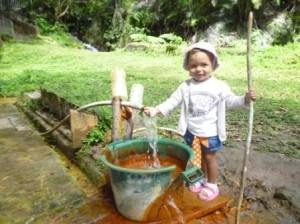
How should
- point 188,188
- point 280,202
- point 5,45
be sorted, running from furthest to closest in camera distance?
point 5,45, point 188,188, point 280,202

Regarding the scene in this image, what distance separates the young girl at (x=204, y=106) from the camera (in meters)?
2.68

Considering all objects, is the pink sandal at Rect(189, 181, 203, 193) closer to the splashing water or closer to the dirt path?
the dirt path

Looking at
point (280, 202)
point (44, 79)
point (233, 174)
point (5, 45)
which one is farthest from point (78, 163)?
point (5, 45)

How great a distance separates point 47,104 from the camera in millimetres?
5855

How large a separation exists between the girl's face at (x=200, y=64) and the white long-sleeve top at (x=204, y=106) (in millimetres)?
88

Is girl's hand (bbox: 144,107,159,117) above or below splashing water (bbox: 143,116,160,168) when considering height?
above

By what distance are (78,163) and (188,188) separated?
1.54m

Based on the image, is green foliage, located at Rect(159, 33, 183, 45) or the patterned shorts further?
green foliage, located at Rect(159, 33, 183, 45)

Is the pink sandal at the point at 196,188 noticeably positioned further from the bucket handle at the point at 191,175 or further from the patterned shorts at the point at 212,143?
the bucket handle at the point at 191,175

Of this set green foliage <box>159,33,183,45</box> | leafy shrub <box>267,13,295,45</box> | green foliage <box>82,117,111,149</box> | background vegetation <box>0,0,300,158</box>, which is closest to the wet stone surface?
green foliage <box>82,117,111,149</box>

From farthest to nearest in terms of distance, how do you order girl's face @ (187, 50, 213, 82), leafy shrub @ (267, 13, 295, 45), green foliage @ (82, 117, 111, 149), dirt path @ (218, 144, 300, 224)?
leafy shrub @ (267, 13, 295, 45) → green foliage @ (82, 117, 111, 149) → dirt path @ (218, 144, 300, 224) → girl's face @ (187, 50, 213, 82)

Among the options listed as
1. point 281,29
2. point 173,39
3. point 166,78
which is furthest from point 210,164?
point 173,39

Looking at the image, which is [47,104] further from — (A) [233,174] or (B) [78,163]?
(A) [233,174]

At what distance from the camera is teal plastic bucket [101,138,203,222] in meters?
2.40
